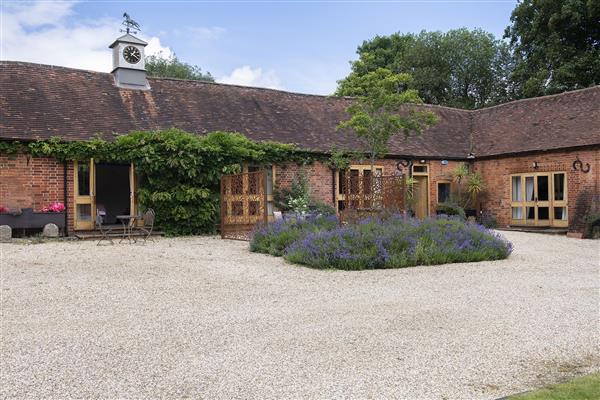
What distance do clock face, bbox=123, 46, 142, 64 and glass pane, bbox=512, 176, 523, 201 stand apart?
46.4 feet

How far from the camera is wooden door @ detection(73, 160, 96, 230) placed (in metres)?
14.3

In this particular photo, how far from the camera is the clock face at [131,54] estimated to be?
17.6m

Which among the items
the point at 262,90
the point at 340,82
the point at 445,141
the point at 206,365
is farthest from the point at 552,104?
the point at 206,365

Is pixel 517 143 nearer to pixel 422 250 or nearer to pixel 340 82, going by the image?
pixel 340 82

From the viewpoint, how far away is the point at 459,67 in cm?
3409

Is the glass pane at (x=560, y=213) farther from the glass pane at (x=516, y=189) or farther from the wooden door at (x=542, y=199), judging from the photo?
the glass pane at (x=516, y=189)

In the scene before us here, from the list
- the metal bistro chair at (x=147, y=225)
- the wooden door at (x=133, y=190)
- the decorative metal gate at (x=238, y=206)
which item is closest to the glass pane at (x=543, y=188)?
the decorative metal gate at (x=238, y=206)

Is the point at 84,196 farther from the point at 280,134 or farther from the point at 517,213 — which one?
the point at 517,213

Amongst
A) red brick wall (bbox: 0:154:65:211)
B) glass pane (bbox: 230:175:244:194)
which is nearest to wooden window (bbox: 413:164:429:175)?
glass pane (bbox: 230:175:244:194)

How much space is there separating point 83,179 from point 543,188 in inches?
592

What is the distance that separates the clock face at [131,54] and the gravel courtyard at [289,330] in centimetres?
1048

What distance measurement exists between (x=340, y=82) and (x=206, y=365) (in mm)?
12259

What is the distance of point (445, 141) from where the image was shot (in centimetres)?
2123

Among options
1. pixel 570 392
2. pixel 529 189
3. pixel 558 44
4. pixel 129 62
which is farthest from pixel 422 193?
pixel 570 392
